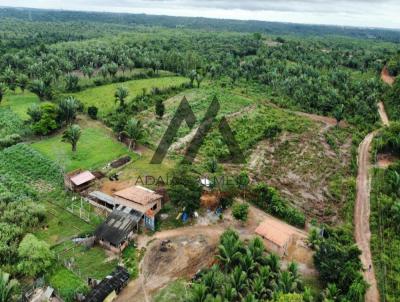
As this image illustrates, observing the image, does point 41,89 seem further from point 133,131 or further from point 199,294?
point 199,294

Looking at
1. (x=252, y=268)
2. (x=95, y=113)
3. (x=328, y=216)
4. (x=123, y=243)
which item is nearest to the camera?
(x=252, y=268)

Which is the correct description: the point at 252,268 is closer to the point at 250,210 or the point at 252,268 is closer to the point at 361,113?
the point at 250,210

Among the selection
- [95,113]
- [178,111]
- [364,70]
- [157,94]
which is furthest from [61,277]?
[364,70]

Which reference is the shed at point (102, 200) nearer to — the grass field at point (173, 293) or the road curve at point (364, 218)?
the grass field at point (173, 293)

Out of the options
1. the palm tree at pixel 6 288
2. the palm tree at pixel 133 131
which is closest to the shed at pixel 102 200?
the palm tree at pixel 133 131

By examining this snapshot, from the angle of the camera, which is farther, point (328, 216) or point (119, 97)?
point (119, 97)

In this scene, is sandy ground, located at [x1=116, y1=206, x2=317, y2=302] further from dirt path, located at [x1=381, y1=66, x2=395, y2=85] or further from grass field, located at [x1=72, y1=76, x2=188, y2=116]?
dirt path, located at [x1=381, y1=66, x2=395, y2=85]

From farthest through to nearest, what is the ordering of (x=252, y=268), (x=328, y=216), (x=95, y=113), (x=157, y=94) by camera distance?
1. (x=157, y=94)
2. (x=95, y=113)
3. (x=328, y=216)
4. (x=252, y=268)

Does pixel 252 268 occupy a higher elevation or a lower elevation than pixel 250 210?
higher
